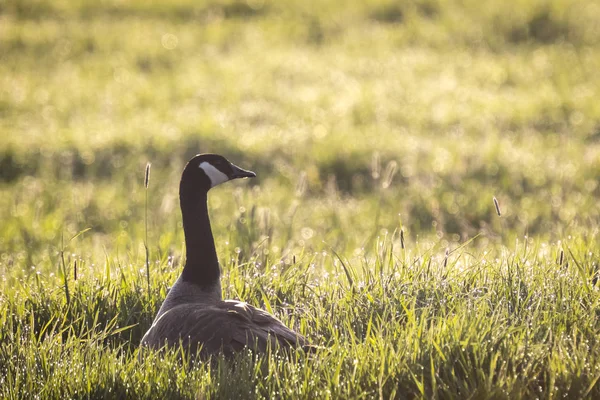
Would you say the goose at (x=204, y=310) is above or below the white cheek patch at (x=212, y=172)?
below

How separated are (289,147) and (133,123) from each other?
3112mm

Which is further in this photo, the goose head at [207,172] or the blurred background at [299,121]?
the blurred background at [299,121]

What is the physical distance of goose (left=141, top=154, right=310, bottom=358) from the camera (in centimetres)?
388

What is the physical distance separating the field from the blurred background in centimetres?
6

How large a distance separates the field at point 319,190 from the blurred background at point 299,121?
0.21ft

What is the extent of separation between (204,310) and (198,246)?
67 centimetres

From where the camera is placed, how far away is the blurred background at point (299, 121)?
8383mm

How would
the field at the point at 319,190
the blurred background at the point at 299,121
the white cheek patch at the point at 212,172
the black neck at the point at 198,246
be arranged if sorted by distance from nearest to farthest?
1. the field at the point at 319,190
2. the black neck at the point at 198,246
3. the white cheek patch at the point at 212,172
4. the blurred background at the point at 299,121

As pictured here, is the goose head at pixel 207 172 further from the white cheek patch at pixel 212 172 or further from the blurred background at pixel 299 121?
the blurred background at pixel 299 121

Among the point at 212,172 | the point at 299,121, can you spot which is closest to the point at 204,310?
the point at 212,172

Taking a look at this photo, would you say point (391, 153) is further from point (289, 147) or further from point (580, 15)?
point (580, 15)

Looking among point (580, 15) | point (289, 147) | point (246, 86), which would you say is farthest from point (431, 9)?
point (289, 147)

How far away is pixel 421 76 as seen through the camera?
16.7 m

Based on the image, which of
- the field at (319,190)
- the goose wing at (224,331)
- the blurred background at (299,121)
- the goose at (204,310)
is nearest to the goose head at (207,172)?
the goose at (204,310)
